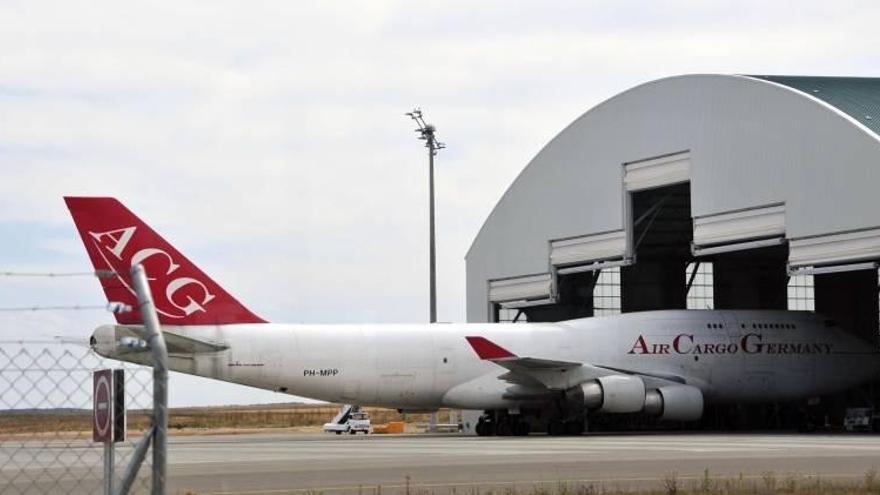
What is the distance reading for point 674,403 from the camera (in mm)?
44188

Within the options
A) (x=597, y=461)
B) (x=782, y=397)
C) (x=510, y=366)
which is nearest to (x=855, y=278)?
(x=782, y=397)

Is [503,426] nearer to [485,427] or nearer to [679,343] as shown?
[485,427]

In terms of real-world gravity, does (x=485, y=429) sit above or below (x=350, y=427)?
above

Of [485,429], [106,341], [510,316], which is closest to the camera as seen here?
[106,341]

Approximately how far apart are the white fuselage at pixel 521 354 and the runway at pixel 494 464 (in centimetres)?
575

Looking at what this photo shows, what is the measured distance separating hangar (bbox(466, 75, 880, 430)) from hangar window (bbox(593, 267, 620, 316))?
0.06 metres

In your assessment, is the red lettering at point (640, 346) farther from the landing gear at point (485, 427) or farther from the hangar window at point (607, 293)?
the hangar window at point (607, 293)

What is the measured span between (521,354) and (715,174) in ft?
26.9

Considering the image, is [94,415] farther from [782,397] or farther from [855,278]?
[855,278]

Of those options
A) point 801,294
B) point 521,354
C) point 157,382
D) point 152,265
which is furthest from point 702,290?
point 157,382

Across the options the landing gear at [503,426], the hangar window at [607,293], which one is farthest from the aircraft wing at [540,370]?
the hangar window at [607,293]

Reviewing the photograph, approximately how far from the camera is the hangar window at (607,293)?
172 feet

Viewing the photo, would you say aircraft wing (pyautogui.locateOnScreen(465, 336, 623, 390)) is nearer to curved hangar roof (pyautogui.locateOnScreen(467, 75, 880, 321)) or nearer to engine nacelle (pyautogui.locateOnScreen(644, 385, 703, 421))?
engine nacelle (pyautogui.locateOnScreen(644, 385, 703, 421))

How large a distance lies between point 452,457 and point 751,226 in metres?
15.5
